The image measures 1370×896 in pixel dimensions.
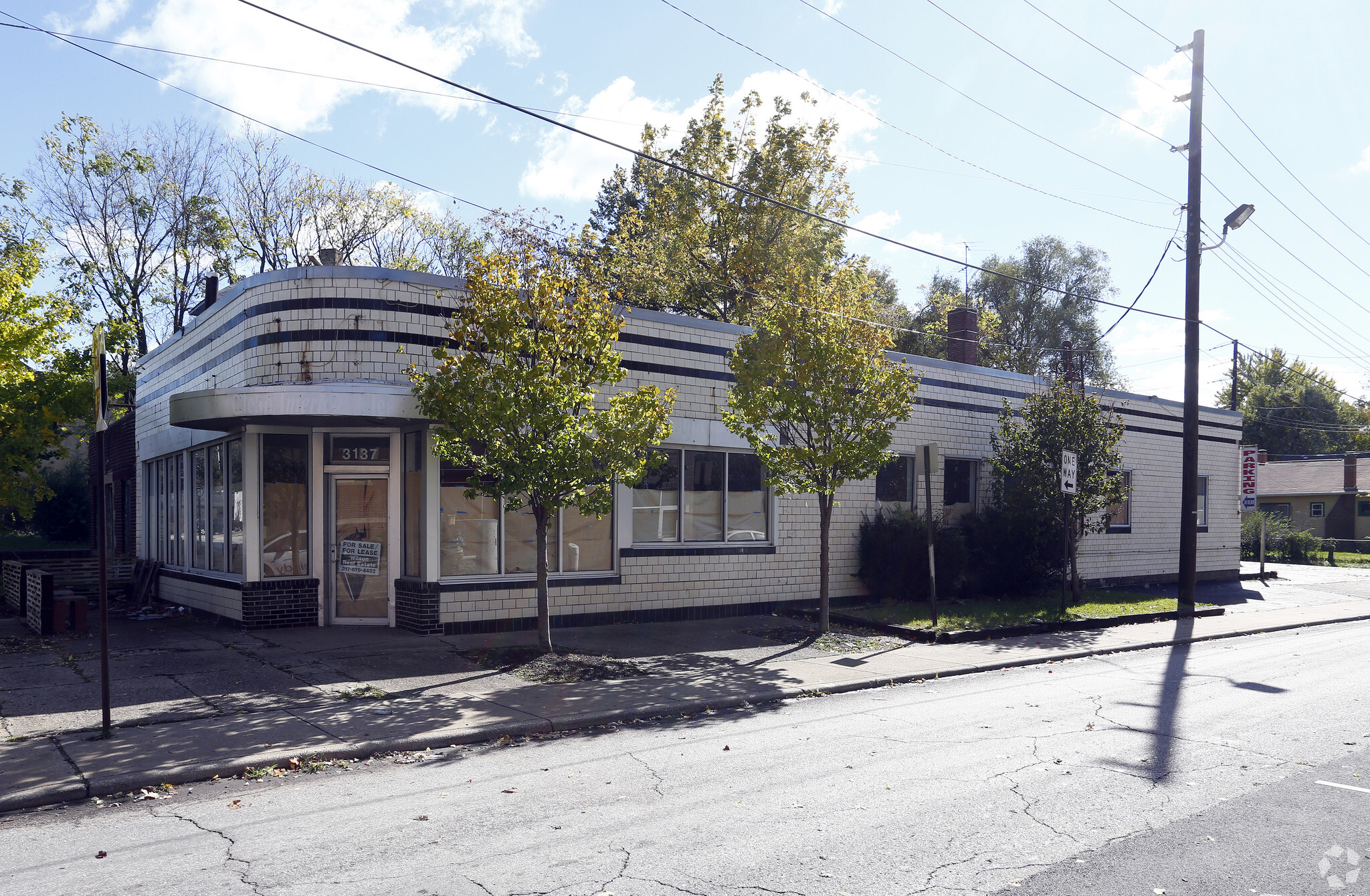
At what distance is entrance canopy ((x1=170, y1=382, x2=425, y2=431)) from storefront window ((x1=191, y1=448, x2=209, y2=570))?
3.14 metres

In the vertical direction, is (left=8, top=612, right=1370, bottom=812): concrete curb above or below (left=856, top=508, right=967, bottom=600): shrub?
below

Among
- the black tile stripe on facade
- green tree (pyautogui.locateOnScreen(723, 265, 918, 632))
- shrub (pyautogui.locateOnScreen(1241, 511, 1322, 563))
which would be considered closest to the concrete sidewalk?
green tree (pyautogui.locateOnScreen(723, 265, 918, 632))

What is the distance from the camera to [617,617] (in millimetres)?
15266

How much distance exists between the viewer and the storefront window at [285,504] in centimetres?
1402

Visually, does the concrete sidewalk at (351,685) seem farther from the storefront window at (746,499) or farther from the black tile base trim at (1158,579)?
the black tile base trim at (1158,579)

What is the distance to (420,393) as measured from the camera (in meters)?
11.6

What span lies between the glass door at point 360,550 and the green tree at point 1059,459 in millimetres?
12018

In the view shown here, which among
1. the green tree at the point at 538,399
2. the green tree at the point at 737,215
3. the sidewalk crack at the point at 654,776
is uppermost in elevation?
the green tree at the point at 737,215

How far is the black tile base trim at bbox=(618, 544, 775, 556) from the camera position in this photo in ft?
50.8

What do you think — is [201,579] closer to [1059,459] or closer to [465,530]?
[465,530]

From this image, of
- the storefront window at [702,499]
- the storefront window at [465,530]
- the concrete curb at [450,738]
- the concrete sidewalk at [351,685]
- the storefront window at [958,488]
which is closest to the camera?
the concrete curb at [450,738]

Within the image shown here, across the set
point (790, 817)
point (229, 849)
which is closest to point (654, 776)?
point (790, 817)

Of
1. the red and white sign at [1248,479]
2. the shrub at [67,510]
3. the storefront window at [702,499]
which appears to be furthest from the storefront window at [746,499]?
the shrub at [67,510]

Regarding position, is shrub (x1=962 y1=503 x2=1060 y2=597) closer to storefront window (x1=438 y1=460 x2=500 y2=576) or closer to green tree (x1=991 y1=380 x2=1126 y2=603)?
green tree (x1=991 y1=380 x2=1126 y2=603)
